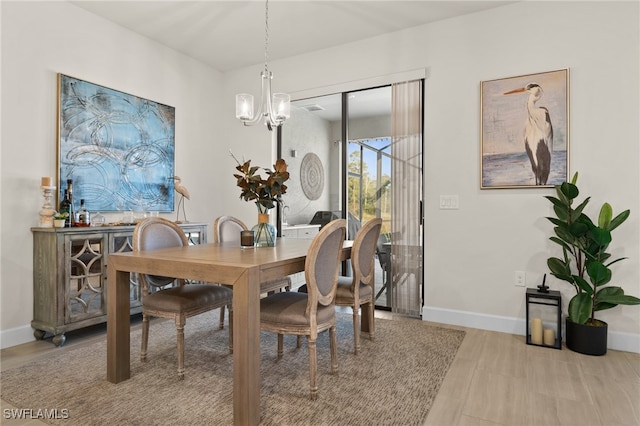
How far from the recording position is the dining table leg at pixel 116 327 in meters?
2.08

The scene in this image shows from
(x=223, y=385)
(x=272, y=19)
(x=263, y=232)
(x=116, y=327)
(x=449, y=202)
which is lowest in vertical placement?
(x=223, y=385)

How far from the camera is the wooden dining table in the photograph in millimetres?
1671

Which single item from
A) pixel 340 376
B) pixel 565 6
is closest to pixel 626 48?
pixel 565 6

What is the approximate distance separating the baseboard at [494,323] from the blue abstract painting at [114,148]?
3.00 metres

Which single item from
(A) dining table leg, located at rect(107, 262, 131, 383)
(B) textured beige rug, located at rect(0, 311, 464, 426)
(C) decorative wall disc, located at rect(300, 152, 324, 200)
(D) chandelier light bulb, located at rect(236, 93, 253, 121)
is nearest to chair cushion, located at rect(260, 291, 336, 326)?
(B) textured beige rug, located at rect(0, 311, 464, 426)

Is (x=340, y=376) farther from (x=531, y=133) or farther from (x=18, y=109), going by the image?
(x=18, y=109)

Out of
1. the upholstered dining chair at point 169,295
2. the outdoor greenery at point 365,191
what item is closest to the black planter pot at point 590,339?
the outdoor greenery at point 365,191

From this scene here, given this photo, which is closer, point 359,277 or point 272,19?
point 359,277

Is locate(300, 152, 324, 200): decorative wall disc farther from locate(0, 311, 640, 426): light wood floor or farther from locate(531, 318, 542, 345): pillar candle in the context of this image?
locate(531, 318, 542, 345): pillar candle

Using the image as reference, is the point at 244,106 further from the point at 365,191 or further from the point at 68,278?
the point at 68,278

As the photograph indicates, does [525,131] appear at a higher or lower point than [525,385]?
higher

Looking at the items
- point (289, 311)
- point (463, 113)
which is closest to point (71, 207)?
point (289, 311)

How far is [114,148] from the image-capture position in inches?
134

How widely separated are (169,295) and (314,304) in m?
1.00
